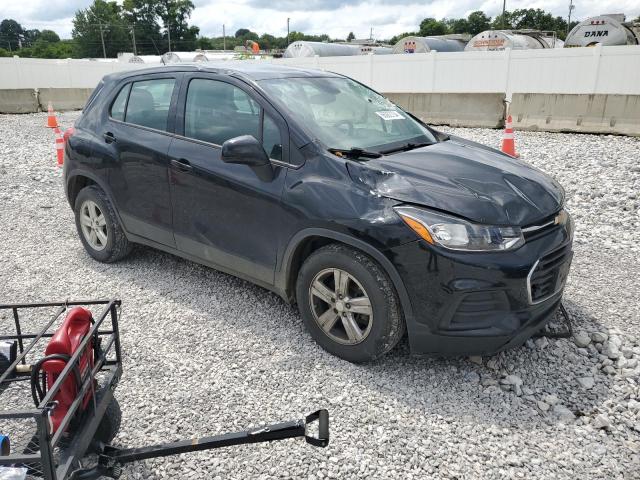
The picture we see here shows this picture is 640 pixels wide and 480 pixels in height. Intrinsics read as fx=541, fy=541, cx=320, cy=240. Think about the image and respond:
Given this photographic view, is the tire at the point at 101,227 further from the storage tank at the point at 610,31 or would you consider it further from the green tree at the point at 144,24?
the green tree at the point at 144,24

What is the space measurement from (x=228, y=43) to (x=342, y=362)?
397 feet

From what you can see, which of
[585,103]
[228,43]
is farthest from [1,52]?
[585,103]

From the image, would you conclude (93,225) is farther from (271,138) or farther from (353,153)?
(353,153)

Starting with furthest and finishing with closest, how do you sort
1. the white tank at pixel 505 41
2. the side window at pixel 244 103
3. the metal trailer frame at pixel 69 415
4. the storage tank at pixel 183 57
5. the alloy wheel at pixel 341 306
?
the storage tank at pixel 183 57 → the white tank at pixel 505 41 → the side window at pixel 244 103 → the alloy wheel at pixel 341 306 → the metal trailer frame at pixel 69 415

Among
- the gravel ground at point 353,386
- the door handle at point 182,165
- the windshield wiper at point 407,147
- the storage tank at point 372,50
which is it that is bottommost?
the gravel ground at point 353,386

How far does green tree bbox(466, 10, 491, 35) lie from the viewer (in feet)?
299

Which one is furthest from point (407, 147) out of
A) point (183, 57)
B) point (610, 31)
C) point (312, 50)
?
point (183, 57)

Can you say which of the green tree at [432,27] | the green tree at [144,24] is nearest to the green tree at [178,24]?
the green tree at [144,24]

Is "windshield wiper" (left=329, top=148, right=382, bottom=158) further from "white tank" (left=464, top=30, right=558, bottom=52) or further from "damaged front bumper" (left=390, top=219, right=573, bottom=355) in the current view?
"white tank" (left=464, top=30, right=558, bottom=52)

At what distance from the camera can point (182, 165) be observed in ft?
13.3

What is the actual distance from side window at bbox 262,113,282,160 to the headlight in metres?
1.08

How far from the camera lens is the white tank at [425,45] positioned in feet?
90.3

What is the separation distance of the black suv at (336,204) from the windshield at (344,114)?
0.05 feet

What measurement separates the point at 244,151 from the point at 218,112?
75 cm
